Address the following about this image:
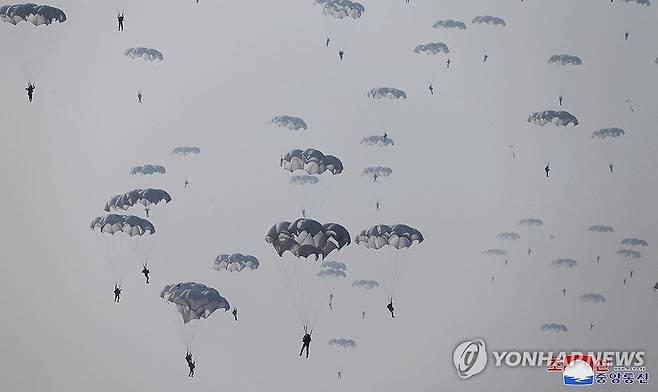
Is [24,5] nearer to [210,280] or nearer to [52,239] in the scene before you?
[52,239]

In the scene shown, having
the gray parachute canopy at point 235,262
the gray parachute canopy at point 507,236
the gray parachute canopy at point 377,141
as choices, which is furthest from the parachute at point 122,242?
the gray parachute canopy at point 507,236

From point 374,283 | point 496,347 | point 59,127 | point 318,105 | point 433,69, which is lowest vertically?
point 496,347

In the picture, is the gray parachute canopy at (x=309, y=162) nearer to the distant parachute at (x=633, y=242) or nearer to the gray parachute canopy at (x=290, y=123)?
the gray parachute canopy at (x=290, y=123)

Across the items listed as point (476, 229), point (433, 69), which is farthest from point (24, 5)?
point (476, 229)

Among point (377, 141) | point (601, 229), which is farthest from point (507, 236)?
point (377, 141)

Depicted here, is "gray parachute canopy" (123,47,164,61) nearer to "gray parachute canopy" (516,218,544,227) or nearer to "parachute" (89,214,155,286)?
"parachute" (89,214,155,286)
